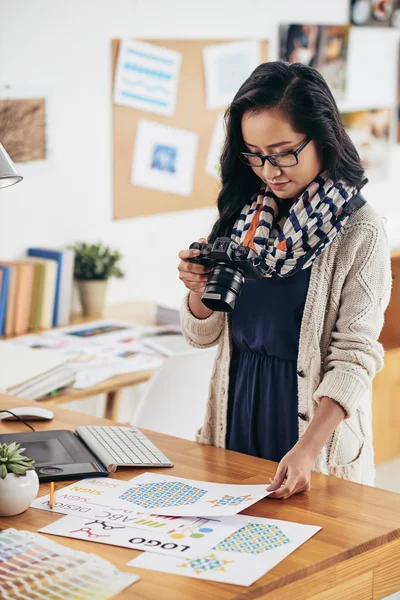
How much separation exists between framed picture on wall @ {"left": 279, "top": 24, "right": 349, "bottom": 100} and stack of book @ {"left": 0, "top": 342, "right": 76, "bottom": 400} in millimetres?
1955

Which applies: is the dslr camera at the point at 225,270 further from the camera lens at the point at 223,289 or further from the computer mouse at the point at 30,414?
the computer mouse at the point at 30,414

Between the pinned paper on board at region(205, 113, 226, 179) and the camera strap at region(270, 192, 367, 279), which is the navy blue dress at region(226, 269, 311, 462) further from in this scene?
the pinned paper on board at region(205, 113, 226, 179)

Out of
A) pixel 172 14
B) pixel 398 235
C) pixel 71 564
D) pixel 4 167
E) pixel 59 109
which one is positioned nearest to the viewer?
pixel 71 564

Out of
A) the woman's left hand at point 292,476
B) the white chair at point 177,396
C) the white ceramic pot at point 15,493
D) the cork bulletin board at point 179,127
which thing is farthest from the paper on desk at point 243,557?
the cork bulletin board at point 179,127

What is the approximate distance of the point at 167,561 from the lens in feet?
4.42

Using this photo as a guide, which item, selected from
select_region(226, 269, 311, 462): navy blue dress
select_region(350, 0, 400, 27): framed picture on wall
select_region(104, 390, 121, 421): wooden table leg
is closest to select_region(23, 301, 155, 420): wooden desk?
select_region(104, 390, 121, 421): wooden table leg

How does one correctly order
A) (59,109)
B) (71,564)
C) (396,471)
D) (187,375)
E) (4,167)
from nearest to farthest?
(71,564) < (4,167) < (187,375) < (59,109) < (396,471)

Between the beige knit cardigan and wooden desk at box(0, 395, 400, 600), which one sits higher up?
the beige knit cardigan

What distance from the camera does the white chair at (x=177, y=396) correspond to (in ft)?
8.18

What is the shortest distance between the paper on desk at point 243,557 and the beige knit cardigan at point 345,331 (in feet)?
1.12

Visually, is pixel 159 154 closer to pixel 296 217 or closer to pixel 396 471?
pixel 396 471

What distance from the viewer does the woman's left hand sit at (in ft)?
5.20

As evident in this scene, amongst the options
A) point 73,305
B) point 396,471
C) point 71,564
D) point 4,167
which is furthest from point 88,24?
point 71,564

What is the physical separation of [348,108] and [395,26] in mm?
509
